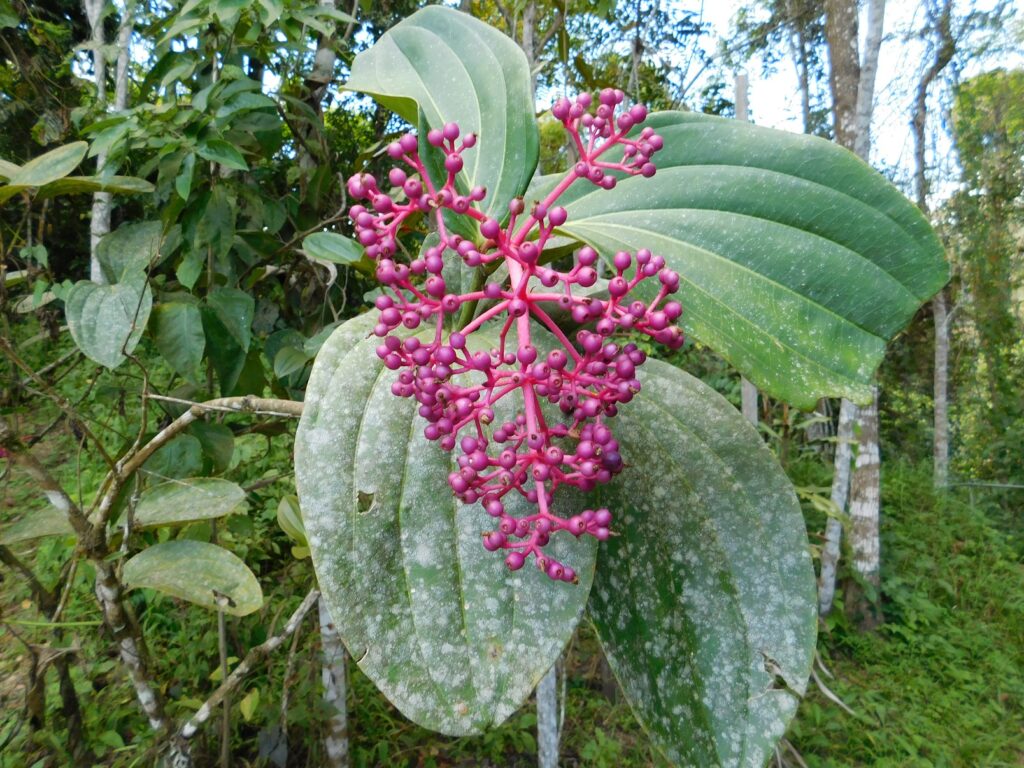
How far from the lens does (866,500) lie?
280cm

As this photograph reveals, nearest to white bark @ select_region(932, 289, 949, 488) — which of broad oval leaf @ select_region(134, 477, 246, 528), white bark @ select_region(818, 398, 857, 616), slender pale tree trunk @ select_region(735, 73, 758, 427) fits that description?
white bark @ select_region(818, 398, 857, 616)

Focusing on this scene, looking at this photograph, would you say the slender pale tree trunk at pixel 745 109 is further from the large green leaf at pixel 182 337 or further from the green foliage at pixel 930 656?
the green foliage at pixel 930 656

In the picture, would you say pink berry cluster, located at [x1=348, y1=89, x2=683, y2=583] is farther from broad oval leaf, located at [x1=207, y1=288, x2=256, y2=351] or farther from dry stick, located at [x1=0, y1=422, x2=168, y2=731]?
broad oval leaf, located at [x1=207, y1=288, x2=256, y2=351]

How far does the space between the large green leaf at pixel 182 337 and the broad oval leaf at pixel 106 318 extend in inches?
2.3

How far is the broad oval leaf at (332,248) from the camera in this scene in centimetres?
78

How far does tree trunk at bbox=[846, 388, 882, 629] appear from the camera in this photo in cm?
273

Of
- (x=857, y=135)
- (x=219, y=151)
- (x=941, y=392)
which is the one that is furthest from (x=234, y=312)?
(x=941, y=392)

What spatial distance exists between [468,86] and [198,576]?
557mm

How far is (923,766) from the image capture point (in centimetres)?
204

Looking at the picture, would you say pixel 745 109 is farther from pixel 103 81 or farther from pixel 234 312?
pixel 103 81

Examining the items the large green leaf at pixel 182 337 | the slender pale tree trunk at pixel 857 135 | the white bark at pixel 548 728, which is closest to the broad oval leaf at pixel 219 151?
the large green leaf at pixel 182 337

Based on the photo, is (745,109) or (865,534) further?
(865,534)

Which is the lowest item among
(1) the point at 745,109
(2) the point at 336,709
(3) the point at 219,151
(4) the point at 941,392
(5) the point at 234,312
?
(4) the point at 941,392

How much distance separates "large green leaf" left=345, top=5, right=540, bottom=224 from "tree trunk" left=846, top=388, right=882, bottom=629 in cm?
259
